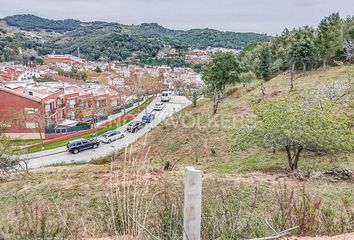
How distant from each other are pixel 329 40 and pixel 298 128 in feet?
67.6

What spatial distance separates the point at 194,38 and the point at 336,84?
15458 centimetres

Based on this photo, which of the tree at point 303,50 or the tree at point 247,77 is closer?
the tree at point 303,50

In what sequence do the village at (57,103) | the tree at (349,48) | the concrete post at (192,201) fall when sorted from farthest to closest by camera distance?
the village at (57,103) < the tree at (349,48) < the concrete post at (192,201)

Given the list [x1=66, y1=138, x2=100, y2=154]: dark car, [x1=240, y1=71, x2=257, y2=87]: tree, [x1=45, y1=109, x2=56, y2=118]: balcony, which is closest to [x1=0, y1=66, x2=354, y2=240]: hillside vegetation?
[x1=66, y1=138, x2=100, y2=154]: dark car

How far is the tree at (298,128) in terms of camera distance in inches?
372

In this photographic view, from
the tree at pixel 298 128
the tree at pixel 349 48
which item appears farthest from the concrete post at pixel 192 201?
the tree at pixel 349 48

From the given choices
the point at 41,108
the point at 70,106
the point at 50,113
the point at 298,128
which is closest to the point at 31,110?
the point at 41,108

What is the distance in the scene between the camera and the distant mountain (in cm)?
10169

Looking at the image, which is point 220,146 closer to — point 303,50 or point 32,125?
point 303,50

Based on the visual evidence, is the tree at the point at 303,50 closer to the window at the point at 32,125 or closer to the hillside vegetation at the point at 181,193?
the hillside vegetation at the point at 181,193

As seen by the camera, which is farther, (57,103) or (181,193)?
(57,103)

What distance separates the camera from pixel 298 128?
9539mm

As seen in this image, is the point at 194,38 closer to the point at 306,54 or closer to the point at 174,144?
the point at 306,54

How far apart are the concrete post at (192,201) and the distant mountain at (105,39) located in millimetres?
88808
